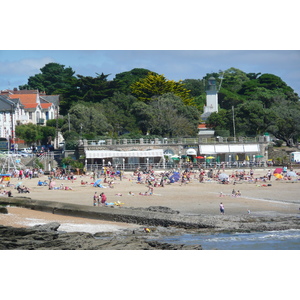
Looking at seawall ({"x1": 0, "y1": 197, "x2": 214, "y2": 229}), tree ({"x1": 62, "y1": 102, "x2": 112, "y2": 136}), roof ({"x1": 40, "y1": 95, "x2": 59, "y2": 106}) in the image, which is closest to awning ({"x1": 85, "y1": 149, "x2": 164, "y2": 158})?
tree ({"x1": 62, "y1": 102, "x2": 112, "y2": 136})

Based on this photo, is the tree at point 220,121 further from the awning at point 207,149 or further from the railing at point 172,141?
the awning at point 207,149

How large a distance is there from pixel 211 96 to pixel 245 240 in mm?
52582

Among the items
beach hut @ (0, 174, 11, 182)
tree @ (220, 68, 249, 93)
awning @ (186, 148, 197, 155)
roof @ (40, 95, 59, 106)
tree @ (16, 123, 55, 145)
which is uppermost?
tree @ (220, 68, 249, 93)

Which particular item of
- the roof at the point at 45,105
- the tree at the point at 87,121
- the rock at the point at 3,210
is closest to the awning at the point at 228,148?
the tree at the point at 87,121

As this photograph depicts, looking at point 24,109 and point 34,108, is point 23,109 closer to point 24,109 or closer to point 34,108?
point 24,109

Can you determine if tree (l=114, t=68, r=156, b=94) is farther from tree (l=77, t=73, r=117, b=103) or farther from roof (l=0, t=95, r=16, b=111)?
roof (l=0, t=95, r=16, b=111)

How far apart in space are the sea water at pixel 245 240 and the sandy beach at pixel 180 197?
3079 millimetres

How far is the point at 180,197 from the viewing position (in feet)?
90.8

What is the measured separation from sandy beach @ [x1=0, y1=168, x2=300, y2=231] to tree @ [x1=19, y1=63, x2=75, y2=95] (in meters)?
38.7

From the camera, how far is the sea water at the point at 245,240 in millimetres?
17109

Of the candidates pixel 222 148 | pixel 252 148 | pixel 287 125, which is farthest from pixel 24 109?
pixel 287 125

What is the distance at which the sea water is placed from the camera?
674 inches

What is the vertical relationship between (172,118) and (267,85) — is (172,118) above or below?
below
